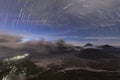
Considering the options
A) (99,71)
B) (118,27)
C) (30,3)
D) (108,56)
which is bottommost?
(99,71)

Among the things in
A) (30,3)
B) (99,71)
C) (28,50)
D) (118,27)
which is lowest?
(99,71)

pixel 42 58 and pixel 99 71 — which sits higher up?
pixel 42 58

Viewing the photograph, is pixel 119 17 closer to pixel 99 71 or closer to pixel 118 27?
pixel 118 27

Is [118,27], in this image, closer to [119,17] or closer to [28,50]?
[119,17]

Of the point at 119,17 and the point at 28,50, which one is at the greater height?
the point at 119,17

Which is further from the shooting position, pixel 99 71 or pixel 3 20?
pixel 3 20

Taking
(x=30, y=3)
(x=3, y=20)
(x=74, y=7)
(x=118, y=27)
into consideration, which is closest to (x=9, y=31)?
(x=3, y=20)

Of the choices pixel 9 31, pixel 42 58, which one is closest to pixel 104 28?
pixel 42 58

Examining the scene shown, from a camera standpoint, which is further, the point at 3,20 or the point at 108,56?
the point at 3,20
